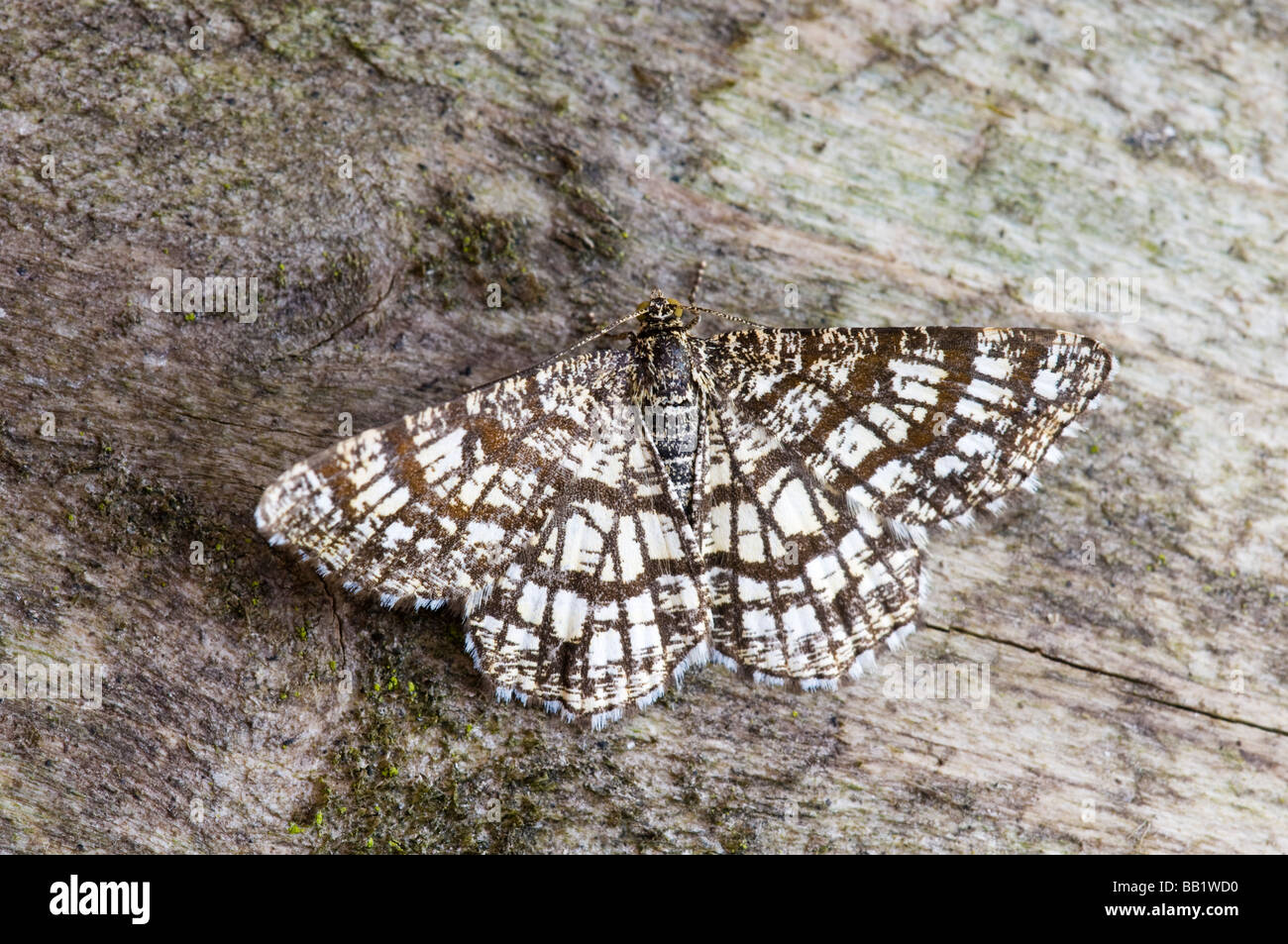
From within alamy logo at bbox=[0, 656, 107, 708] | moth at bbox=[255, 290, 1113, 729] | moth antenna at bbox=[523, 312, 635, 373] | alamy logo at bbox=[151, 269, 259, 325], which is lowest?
alamy logo at bbox=[0, 656, 107, 708]

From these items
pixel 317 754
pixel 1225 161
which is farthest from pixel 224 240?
pixel 1225 161

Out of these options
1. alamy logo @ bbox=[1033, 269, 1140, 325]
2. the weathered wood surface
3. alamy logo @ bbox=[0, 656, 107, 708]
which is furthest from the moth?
alamy logo @ bbox=[0, 656, 107, 708]

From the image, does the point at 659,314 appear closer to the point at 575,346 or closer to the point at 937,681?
the point at 575,346

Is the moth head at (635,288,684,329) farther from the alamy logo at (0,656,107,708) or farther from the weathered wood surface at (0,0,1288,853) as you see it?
the alamy logo at (0,656,107,708)

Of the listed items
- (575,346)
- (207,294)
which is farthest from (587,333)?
(207,294)

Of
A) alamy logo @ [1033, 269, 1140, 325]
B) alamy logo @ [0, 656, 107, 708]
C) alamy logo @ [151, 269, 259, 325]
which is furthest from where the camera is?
alamy logo @ [1033, 269, 1140, 325]

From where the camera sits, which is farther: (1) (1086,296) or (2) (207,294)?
(1) (1086,296)

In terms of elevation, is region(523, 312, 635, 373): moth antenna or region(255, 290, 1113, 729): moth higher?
region(523, 312, 635, 373): moth antenna

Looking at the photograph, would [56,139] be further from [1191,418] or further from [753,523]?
[1191,418]
